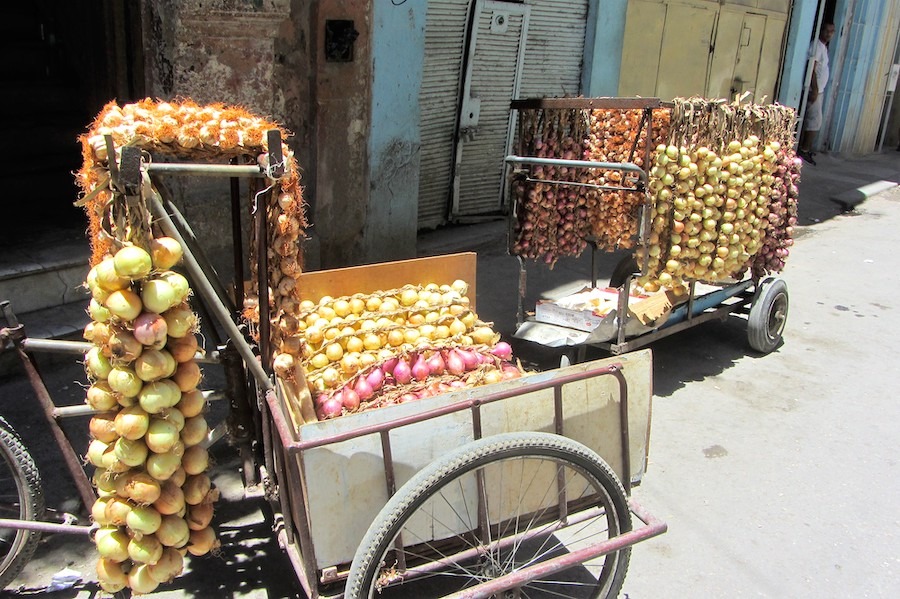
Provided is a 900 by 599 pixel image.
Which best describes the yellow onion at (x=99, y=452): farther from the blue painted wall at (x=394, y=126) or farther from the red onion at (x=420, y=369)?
the blue painted wall at (x=394, y=126)

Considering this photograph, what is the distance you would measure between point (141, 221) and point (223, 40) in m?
3.37

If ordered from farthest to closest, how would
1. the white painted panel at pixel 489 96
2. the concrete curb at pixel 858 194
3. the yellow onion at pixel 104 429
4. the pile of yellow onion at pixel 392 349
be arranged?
the concrete curb at pixel 858 194, the white painted panel at pixel 489 96, the pile of yellow onion at pixel 392 349, the yellow onion at pixel 104 429

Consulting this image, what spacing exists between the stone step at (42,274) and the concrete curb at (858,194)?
33.7ft

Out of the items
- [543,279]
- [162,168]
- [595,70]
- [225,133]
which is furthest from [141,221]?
[595,70]

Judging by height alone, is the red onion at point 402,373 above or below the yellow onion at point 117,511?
above

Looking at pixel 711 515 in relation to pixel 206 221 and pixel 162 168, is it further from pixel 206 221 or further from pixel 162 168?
pixel 206 221

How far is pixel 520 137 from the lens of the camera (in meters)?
4.60

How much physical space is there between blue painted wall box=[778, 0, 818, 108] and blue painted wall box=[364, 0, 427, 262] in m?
8.24

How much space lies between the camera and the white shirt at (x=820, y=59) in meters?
12.6

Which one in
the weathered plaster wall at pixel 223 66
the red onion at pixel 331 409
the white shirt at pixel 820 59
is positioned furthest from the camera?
the white shirt at pixel 820 59

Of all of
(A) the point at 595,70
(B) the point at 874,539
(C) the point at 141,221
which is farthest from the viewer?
(A) the point at 595,70

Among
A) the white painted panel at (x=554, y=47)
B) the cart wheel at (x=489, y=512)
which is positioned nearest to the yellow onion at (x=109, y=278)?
the cart wheel at (x=489, y=512)

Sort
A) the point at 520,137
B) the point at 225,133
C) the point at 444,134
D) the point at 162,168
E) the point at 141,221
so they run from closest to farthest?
the point at 141,221 → the point at 162,168 → the point at 225,133 → the point at 520,137 → the point at 444,134

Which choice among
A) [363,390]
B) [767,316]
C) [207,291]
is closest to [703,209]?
[767,316]
